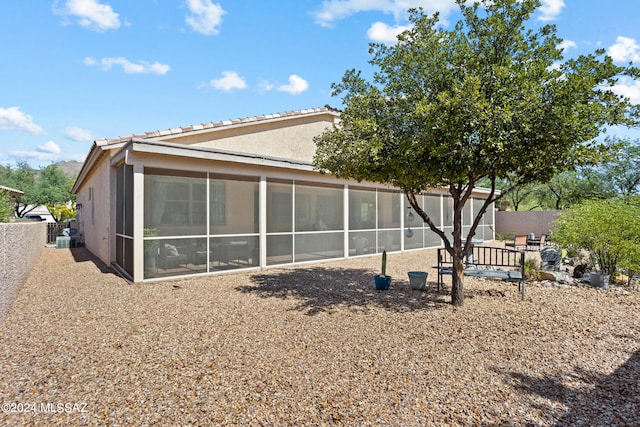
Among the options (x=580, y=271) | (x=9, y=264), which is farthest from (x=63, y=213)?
(x=580, y=271)

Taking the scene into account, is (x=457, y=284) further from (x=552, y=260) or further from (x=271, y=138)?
(x=271, y=138)

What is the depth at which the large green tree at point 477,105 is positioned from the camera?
520cm

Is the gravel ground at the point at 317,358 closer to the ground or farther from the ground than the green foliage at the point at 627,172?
closer to the ground

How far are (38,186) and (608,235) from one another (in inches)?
2037

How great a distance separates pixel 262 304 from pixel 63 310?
3.60 meters

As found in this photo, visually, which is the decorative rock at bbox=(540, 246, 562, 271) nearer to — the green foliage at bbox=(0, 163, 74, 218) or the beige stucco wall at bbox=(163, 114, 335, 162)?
the beige stucco wall at bbox=(163, 114, 335, 162)

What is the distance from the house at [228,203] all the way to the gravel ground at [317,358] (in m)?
1.78

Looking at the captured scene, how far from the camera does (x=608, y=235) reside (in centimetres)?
855

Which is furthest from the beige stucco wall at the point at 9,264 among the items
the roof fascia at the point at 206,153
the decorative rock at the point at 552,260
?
the decorative rock at the point at 552,260

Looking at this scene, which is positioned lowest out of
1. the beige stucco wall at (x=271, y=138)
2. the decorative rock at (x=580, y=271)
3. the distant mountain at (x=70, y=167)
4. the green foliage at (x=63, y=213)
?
the decorative rock at (x=580, y=271)

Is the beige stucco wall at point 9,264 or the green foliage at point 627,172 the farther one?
the green foliage at point 627,172

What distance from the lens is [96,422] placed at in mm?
2957

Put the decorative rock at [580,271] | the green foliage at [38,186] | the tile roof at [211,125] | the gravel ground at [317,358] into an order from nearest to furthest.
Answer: the gravel ground at [317,358], the decorative rock at [580,271], the tile roof at [211,125], the green foliage at [38,186]

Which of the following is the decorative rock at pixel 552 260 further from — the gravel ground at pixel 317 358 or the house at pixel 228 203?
the house at pixel 228 203
